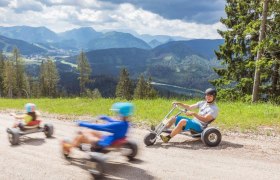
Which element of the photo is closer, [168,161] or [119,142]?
[119,142]

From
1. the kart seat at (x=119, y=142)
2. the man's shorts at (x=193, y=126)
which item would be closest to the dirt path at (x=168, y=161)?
the kart seat at (x=119, y=142)

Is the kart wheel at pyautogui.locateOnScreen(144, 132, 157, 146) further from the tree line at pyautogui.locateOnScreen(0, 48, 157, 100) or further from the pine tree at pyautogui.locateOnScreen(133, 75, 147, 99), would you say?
the pine tree at pyautogui.locateOnScreen(133, 75, 147, 99)

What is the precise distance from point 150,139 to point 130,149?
6.85 ft

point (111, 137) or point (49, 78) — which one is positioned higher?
point (49, 78)

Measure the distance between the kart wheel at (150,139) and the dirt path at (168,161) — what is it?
25 centimetres

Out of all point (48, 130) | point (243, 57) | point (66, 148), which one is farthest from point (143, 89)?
point (66, 148)

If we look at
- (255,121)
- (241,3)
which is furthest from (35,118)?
(241,3)

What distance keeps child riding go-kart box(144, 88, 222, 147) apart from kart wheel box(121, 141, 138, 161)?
1.97m

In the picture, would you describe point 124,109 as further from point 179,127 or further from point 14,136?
point 14,136

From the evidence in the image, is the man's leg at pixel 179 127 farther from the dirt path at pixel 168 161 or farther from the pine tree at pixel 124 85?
the pine tree at pixel 124 85

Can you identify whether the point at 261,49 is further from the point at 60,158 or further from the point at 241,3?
the point at 60,158

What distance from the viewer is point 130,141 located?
966 cm

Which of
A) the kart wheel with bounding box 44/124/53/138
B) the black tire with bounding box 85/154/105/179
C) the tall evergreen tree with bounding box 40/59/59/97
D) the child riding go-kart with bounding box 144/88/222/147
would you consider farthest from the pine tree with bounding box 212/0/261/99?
the tall evergreen tree with bounding box 40/59/59/97

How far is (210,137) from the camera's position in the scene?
1158cm
